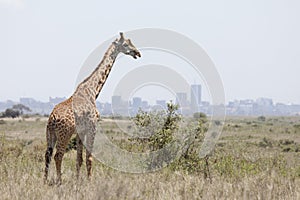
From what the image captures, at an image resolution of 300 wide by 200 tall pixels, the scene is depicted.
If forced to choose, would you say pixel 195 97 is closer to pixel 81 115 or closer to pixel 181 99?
pixel 181 99

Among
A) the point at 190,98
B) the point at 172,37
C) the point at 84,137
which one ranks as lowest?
the point at 84,137

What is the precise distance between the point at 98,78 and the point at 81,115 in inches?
48.0

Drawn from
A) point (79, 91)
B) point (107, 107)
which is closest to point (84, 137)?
point (79, 91)

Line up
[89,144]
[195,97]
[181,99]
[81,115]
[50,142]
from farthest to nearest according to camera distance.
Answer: [195,97]
[181,99]
[89,144]
[81,115]
[50,142]

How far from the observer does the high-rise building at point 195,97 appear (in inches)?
454

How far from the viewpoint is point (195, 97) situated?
12.1 m

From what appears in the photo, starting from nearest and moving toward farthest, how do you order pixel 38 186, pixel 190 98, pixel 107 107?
pixel 38 186 < pixel 190 98 < pixel 107 107

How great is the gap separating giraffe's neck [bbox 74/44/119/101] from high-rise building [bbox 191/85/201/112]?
2146 mm

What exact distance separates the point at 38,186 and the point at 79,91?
2814mm

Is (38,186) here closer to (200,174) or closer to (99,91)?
(99,91)

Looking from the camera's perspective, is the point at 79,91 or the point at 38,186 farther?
the point at 79,91

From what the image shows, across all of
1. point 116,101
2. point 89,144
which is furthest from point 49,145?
point 116,101

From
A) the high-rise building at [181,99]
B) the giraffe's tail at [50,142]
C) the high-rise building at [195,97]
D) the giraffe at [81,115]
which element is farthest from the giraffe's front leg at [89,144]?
the high-rise building at [195,97]

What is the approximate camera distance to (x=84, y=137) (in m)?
9.41
